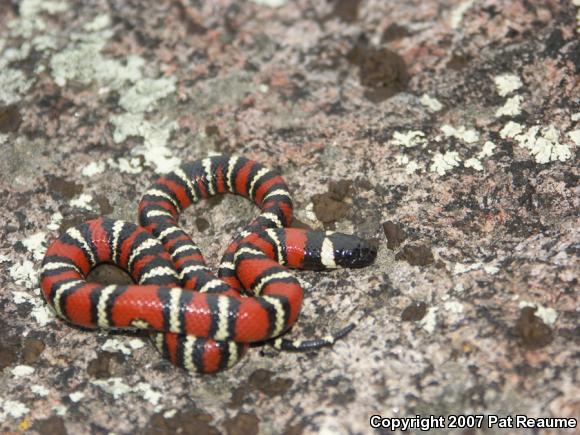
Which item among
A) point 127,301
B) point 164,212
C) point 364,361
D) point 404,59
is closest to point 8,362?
point 127,301

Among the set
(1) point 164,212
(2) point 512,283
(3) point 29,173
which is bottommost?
(2) point 512,283

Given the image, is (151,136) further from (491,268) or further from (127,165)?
(491,268)

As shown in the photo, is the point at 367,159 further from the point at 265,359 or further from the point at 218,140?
the point at 265,359

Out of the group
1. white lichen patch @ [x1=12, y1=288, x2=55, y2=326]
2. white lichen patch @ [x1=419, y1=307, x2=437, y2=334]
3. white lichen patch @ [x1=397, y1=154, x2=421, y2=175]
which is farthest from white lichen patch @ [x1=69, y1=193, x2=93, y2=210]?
white lichen patch @ [x1=419, y1=307, x2=437, y2=334]

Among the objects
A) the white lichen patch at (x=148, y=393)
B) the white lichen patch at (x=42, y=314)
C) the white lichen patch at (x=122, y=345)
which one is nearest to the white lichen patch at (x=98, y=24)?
the white lichen patch at (x=42, y=314)

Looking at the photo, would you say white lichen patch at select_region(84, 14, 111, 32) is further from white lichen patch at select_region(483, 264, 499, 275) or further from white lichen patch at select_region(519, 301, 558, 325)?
white lichen patch at select_region(519, 301, 558, 325)

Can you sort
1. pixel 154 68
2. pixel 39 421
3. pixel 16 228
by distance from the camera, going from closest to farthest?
1. pixel 39 421
2. pixel 16 228
3. pixel 154 68
